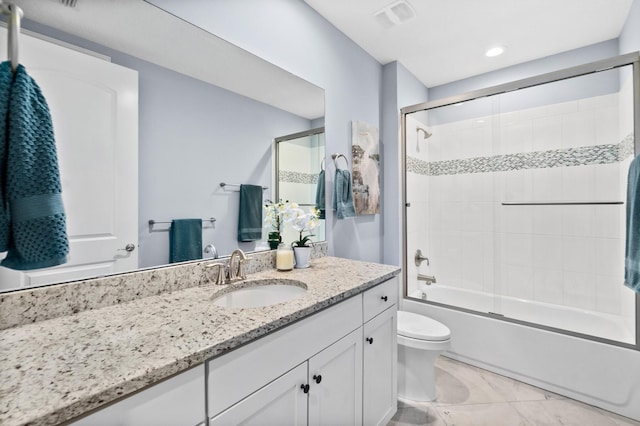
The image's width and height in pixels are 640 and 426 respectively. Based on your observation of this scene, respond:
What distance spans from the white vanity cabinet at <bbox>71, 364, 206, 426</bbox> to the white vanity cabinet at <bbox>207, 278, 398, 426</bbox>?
0.03 m

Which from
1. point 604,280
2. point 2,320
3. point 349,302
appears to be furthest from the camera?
point 604,280

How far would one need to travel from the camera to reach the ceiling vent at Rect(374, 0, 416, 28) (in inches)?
73.4

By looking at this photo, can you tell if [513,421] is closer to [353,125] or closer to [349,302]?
[349,302]

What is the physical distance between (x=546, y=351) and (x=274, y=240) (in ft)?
6.63

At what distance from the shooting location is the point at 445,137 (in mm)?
2869

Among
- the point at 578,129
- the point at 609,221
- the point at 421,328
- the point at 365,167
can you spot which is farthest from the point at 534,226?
the point at 365,167

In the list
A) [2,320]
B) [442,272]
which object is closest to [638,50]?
[442,272]

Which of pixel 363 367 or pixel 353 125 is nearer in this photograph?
pixel 363 367

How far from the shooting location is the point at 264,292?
1354 millimetres

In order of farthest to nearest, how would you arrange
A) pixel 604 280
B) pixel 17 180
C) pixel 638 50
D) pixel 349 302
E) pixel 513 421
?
pixel 604 280 → pixel 638 50 → pixel 513 421 → pixel 349 302 → pixel 17 180

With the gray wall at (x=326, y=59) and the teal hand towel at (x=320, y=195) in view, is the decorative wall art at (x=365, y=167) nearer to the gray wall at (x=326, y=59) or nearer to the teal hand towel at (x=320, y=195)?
A: the gray wall at (x=326, y=59)

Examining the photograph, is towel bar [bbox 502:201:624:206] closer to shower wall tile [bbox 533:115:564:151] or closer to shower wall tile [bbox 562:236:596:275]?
shower wall tile [bbox 562:236:596:275]

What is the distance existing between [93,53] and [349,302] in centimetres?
131

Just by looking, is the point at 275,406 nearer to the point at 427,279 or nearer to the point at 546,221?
the point at 427,279
